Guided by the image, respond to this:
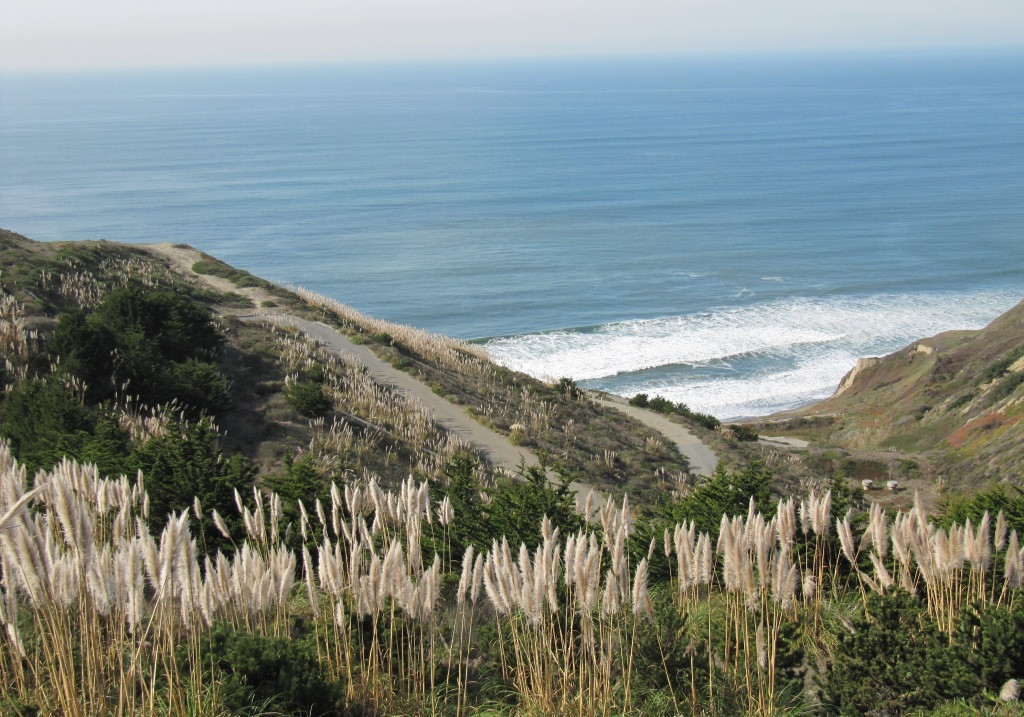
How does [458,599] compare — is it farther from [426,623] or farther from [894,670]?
[894,670]

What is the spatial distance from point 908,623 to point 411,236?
7808 cm

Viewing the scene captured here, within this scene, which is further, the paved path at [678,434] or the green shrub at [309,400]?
the paved path at [678,434]

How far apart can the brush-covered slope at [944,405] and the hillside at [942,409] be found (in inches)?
1.5

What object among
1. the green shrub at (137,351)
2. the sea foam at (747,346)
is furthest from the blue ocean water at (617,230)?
the green shrub at (137,351)

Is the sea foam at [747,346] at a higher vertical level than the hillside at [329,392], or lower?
lower

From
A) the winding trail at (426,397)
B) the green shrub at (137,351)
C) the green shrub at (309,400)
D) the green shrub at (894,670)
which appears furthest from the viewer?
the winding trail at (426,397)

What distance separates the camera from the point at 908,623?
619 centimetres

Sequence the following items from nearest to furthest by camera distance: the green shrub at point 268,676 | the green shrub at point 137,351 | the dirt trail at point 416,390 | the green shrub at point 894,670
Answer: the green shrub at point 268,676 < the green shrub at point 894,670 < the green shrub at point 137,351 < the dirt trail at point 416,390

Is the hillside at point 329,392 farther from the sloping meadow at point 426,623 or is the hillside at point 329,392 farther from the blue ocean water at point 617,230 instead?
the blue ocean water at point 617,230

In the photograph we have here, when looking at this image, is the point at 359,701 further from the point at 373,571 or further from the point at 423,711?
A: the point at 373,571

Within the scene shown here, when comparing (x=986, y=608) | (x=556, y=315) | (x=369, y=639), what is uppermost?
(x=986, y=608)

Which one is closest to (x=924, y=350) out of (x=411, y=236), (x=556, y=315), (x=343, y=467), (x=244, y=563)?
(x=556, y=315)

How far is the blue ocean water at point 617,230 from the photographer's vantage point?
5581 cm

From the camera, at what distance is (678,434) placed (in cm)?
2800
